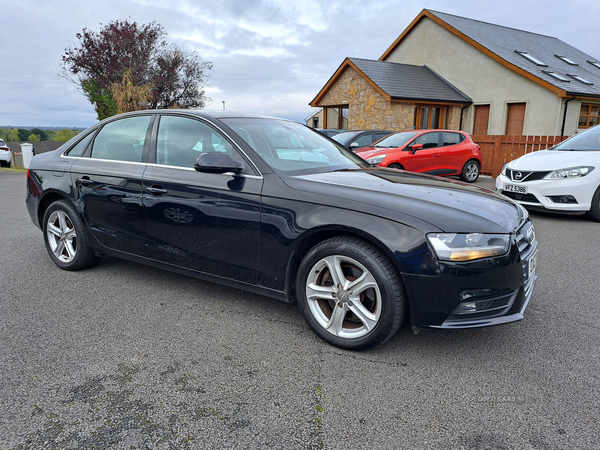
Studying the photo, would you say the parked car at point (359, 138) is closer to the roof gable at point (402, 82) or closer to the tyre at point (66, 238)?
the roof gable at point (402, 82)

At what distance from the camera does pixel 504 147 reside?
13.5 m

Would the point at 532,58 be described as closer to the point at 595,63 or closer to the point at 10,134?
the point at 595,63

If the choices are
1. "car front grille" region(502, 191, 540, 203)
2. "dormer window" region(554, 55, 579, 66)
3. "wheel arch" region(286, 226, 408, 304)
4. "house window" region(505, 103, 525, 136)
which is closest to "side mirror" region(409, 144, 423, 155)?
"car front grille" region(502, 191, 540, 203)

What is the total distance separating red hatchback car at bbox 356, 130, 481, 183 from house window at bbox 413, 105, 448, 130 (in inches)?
342

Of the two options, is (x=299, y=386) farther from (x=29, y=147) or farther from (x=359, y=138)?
(x=29, y=147)

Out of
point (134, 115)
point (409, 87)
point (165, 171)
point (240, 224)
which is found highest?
point (409, 87)

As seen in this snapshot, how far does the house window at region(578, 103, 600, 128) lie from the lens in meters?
19.7

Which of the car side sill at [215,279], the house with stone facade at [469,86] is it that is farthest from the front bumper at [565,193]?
the house with stone facade at [469,86]

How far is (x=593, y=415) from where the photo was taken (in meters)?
2.23

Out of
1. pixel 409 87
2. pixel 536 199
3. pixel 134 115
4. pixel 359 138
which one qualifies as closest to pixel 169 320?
pixel 134 115

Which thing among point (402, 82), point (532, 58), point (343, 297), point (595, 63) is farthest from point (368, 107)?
point (343, 297)

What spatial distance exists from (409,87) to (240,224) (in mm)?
19391

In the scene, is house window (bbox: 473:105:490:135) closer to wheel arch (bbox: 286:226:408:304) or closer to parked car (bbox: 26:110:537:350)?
parked car (bbox: 26:110:537:350)

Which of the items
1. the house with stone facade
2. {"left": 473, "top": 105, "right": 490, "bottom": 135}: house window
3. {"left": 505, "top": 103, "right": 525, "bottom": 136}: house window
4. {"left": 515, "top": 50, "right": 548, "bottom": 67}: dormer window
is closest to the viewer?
the house with stone facade
